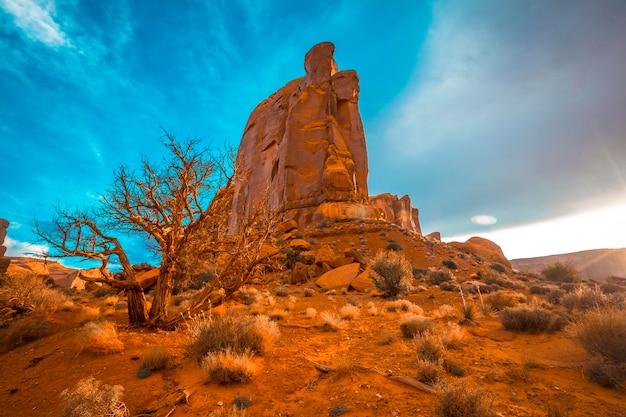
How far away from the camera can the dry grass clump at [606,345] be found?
3848 mm

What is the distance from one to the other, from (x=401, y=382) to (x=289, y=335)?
11.9 ft

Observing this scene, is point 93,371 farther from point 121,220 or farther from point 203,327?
point 121,220

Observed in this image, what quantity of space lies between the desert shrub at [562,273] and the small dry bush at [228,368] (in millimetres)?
26721

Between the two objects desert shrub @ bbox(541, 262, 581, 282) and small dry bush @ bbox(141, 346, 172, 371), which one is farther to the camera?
desert shrub @ bbox(541, 262, 581, 282)

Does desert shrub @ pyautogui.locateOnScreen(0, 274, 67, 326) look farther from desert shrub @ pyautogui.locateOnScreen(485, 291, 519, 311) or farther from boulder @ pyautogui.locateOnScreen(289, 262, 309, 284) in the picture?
desert shrub @ pyautogui.locateOnScreen(485, 291, 519, 311)

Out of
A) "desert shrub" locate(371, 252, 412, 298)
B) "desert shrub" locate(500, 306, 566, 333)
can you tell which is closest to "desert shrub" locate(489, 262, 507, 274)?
"desert shrub" locate(371, 252, 412, 298)

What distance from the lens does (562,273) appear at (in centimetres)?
2178

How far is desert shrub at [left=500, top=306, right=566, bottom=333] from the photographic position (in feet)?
20.9

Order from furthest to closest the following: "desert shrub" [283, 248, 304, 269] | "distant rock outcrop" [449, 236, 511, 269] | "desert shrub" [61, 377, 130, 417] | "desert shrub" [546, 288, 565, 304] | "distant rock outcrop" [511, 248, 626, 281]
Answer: "distant rock outcrop" [511, 248, 626, 281] < "distant rock outcrop" [449, 236, 511, 269] < "desert shrub" [283, 248, 304, 269] < "desert shrub" [546, 288, 565, 304] < "desert shrub" [61, 377, 130, 417]

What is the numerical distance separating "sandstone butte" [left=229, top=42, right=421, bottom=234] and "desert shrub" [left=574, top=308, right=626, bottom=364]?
2999 centimetres

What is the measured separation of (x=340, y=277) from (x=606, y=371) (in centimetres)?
1265

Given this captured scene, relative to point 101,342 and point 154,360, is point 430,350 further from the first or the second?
point 101,342

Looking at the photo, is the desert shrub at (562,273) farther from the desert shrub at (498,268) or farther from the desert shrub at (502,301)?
the desert shrub at (502,301)

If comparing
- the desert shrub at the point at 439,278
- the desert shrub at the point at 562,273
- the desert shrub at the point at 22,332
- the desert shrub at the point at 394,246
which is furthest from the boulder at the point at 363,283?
the desert shrub at the point at 562,273
